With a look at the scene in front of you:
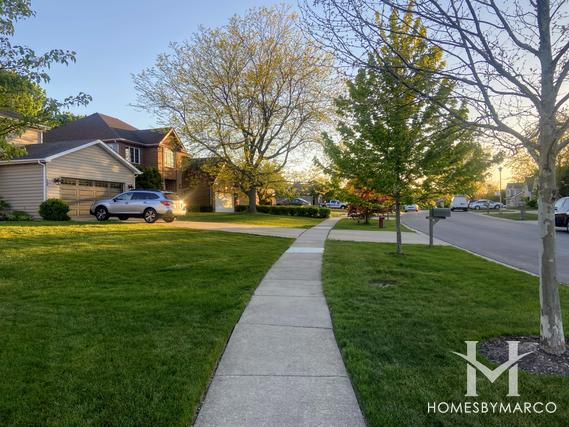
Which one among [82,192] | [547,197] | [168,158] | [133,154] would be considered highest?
[133,154]

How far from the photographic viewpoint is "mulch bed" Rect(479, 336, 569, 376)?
399cm

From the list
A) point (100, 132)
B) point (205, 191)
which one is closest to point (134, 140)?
point (100, 132)

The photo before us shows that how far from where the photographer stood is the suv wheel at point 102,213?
22.0 metres

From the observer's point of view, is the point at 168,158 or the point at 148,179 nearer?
the point at 148,179

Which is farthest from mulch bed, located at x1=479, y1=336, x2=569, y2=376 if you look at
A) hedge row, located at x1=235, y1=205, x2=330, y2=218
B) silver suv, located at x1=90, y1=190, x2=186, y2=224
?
hedge row, located at x1=235, y1=205, x2=330, y2=218

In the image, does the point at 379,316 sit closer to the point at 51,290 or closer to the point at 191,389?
the point at 191,389

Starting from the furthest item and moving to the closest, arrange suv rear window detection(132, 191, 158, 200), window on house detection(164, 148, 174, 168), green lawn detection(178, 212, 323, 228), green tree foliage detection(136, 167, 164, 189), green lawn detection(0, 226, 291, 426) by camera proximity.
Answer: window on house detection(164, 148, 174, 168) → green tree foliage detection(136, 167, 164, 189) → green lawn detection(178, 212, 323, 228) → suv rear window detection(132, 191, 158, 200) → green lawn detection(0, 226, 291, 426)

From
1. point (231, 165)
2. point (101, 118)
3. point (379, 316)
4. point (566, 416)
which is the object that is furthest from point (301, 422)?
point (101, 118)

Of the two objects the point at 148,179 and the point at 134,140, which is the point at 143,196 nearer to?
the point at 148,179

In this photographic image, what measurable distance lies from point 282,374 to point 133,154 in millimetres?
33758

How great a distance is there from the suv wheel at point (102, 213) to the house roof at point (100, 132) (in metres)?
12.6

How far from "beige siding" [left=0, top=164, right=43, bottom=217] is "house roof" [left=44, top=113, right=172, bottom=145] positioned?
1107cm

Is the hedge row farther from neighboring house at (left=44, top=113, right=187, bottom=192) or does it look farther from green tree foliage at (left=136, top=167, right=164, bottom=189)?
green tree foliage at (left=136, top=167, right=164, bottom=189)

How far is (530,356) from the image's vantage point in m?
4.29
